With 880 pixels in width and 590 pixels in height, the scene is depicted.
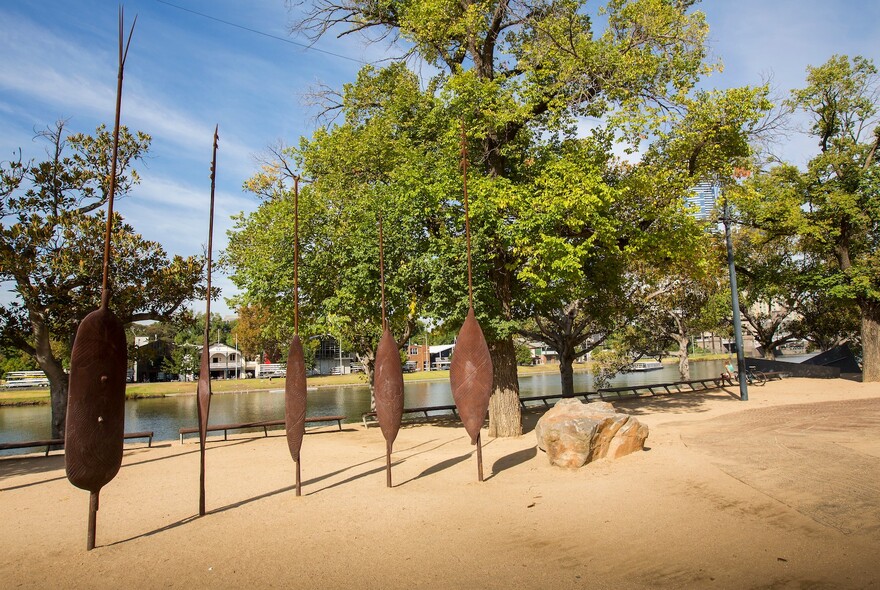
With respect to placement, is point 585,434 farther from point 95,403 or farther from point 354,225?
point 354,225

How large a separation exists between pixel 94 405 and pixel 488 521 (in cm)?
472

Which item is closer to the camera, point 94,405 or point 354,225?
point 94,405

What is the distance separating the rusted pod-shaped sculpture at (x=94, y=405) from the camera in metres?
6.25

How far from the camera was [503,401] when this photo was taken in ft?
47.3

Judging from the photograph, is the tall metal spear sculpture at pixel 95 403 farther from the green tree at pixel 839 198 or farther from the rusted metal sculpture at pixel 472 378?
the green tree at pixel 839 198

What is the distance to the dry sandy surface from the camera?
541 cm

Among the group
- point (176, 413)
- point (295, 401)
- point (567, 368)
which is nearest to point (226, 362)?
point (176, 413)

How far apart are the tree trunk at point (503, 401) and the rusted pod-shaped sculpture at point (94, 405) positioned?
9169mm

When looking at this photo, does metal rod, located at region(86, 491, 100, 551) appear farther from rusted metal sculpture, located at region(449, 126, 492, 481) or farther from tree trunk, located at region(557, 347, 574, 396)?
tree trunk, located at region(557, 347, 574, 396)

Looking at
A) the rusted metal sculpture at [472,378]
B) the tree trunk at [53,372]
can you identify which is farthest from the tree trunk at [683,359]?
the tree trunk at [53,372]

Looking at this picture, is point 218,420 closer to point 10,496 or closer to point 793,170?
point 10,496

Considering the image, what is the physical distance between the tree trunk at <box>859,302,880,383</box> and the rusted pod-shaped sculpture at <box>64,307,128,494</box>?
26734 millimetres

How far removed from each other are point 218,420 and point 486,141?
1980 centimetres

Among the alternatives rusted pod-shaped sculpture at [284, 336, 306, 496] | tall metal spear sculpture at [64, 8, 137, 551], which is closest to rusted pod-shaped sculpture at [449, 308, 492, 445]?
rusted pod-shaped sculpture at [284, 336, 306, 496]
